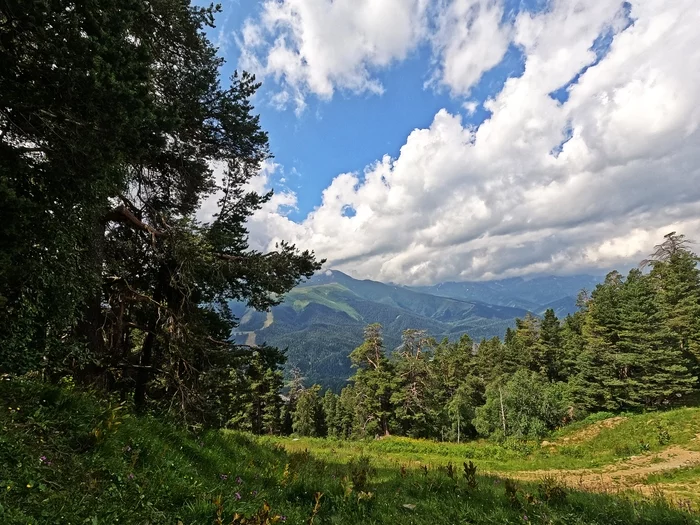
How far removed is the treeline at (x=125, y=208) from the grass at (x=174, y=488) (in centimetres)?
119

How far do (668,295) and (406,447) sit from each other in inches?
1388

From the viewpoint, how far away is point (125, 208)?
358 inches

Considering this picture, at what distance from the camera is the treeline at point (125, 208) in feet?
16.6

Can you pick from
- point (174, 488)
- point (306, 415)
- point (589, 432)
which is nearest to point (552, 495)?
point (174, 488)

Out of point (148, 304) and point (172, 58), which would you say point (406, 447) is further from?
point (172, 58)

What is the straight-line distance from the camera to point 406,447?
2748cm

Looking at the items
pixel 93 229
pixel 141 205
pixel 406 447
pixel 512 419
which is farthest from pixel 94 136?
pixel 512 419

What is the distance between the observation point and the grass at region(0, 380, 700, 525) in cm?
385

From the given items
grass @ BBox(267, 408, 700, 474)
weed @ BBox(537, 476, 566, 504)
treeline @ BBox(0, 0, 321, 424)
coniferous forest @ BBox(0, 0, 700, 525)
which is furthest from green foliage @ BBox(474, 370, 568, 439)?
treeline @ BBox(0, 0, 321, 424)

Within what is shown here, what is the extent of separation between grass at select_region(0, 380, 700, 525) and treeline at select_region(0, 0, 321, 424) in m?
1.19

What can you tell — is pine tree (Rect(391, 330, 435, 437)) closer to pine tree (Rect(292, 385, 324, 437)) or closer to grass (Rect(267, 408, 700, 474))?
grass (Rect(267, 408, 700, 474))

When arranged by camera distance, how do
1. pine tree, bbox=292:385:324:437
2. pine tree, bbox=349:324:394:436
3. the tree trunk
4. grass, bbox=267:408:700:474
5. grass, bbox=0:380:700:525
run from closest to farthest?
grass, bbox=0:380:700:525 → the tree trunk → grass, bbox=267:408:700:474 → pine tree, bbox=349:324:394:436 → pine tree, bbox=292:385:324:437

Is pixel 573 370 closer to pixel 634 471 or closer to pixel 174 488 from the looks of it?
pixel 634 471

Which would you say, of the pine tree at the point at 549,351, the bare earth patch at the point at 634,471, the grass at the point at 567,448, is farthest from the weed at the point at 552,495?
the pine tree at the point at 549,351
